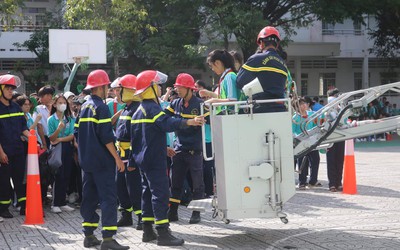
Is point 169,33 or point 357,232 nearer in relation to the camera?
point 357,232

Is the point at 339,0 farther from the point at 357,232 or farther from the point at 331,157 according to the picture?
the point at 357,232

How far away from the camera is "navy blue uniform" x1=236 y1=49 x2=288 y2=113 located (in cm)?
735

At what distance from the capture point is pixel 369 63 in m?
42.6

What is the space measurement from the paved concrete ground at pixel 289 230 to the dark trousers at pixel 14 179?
314 millimetres

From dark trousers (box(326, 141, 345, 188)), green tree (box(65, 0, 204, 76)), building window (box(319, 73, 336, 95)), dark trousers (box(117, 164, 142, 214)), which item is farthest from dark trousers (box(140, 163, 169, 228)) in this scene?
building window (box(319, 73, 336, 95))

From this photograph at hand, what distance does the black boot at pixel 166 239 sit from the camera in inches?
283

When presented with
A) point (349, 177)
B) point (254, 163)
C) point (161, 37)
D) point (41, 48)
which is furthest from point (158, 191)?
point (41, 48)

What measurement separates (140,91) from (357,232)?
329cm

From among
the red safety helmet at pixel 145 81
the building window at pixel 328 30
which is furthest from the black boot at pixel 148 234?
the building window at pixel 328 30

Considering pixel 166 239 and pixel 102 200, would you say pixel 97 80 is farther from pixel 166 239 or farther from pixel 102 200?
pixel 166 239

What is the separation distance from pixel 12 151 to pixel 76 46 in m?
9.31

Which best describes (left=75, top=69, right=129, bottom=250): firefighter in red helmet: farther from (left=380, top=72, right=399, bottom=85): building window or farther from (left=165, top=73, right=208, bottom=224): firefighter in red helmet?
(left=380, top=72, right=399, bottom=85): building window

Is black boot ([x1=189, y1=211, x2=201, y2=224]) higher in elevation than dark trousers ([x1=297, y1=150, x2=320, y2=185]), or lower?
lower

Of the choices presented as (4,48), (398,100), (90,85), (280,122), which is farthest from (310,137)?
(398,100)
